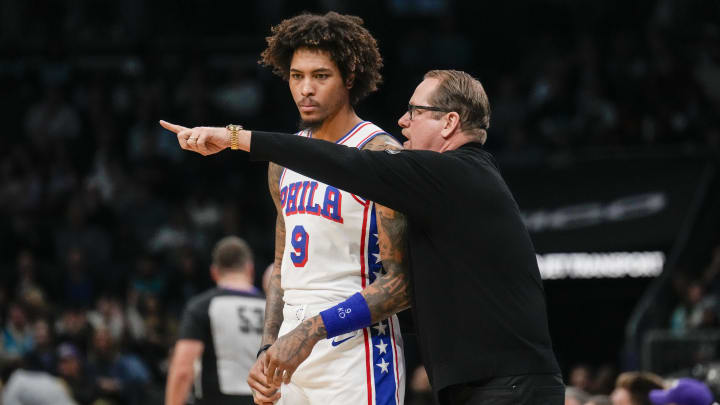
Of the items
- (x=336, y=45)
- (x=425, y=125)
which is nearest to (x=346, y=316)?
(x=425, y=125)

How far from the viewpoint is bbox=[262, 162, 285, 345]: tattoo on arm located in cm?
419

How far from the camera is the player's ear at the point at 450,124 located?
3.81 meters

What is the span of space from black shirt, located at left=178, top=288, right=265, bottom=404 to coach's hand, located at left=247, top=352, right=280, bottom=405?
2392 mm

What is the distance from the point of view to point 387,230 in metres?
3.93

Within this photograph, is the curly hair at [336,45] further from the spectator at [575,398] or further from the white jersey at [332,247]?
the spectator at [575,398]

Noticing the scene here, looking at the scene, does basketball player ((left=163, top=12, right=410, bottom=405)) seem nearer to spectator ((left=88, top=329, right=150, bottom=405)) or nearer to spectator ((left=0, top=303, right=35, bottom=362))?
spectator ((left=88, top=329, right=150, bottom=405))

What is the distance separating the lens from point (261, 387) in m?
3.84

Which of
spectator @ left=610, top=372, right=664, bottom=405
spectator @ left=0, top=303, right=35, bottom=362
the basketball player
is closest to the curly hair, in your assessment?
A: the basketball player

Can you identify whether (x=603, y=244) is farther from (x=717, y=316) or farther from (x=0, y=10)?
(x=0, y=10)

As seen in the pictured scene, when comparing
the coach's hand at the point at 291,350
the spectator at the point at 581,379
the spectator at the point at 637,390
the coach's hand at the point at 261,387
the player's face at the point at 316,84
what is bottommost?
the spectator at the point at 581,379

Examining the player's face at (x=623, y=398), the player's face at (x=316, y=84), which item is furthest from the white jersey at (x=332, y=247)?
the player's face at (x=623, y=398)

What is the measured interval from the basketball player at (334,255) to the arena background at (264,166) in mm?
6420

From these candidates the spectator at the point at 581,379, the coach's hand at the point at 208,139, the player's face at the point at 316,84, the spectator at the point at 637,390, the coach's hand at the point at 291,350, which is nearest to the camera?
the coach's hand at the point at 208,139

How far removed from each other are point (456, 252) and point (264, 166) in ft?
35.5
